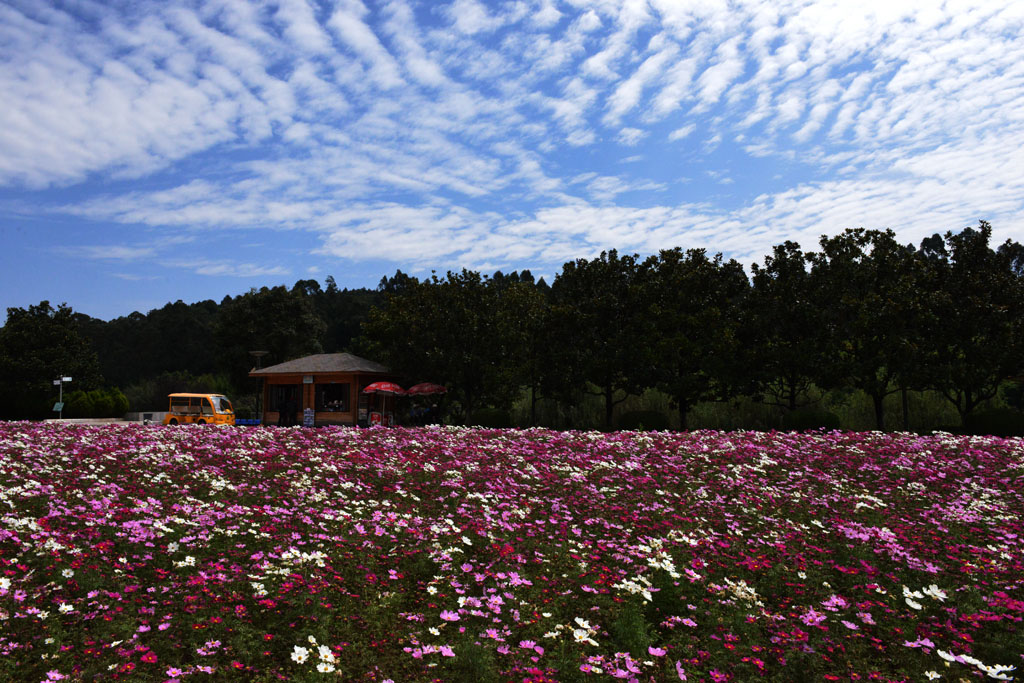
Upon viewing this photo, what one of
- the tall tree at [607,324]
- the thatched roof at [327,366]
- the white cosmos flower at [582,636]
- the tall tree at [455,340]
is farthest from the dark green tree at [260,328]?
the white cosmos flower at [582,636]

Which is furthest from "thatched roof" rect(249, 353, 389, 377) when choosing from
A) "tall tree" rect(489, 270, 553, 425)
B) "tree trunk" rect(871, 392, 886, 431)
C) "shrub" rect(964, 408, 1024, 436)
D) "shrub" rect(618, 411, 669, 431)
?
"shrub" rect(964, 408, 1024, 436)

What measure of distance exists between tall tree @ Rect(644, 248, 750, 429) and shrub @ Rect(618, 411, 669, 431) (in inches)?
60.7

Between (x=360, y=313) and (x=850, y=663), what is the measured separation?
3159 inches

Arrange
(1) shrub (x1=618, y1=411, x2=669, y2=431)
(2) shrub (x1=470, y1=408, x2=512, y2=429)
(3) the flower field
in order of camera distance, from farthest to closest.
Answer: (2) shrub (x1=470, y1=408, x2=512, y2=429) → (1) shrub (x1=618, y1=411, x2=669, y2=431) → (3) the flower field

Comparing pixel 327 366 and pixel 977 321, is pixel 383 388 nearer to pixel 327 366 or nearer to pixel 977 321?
pixel 327 366

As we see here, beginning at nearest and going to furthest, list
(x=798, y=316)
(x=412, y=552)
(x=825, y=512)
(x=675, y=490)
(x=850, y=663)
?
(x=850, y=663) < (x=412, y=552) < (x=825, y=512) < (x=675, y=490) < (x=798, y=316)

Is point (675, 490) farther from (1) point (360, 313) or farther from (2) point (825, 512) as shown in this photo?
(1) point (360, 313)

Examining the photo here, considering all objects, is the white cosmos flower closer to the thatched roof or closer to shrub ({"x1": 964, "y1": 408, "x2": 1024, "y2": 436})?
shrub ({"x1": 964, "y1": 408, "x2": 1024, "y2": 436})

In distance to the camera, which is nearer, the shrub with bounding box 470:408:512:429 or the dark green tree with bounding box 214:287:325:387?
the shrub with bounding box 470:408:512:429

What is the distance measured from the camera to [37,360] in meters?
48.0

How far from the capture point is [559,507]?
9.17 meters

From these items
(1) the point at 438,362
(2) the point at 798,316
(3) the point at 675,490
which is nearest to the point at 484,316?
(1) the point at 438,362

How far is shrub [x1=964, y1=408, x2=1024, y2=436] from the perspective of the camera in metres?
20.9

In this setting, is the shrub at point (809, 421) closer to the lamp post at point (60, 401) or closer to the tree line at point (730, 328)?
the tree line at point (730, 328)
